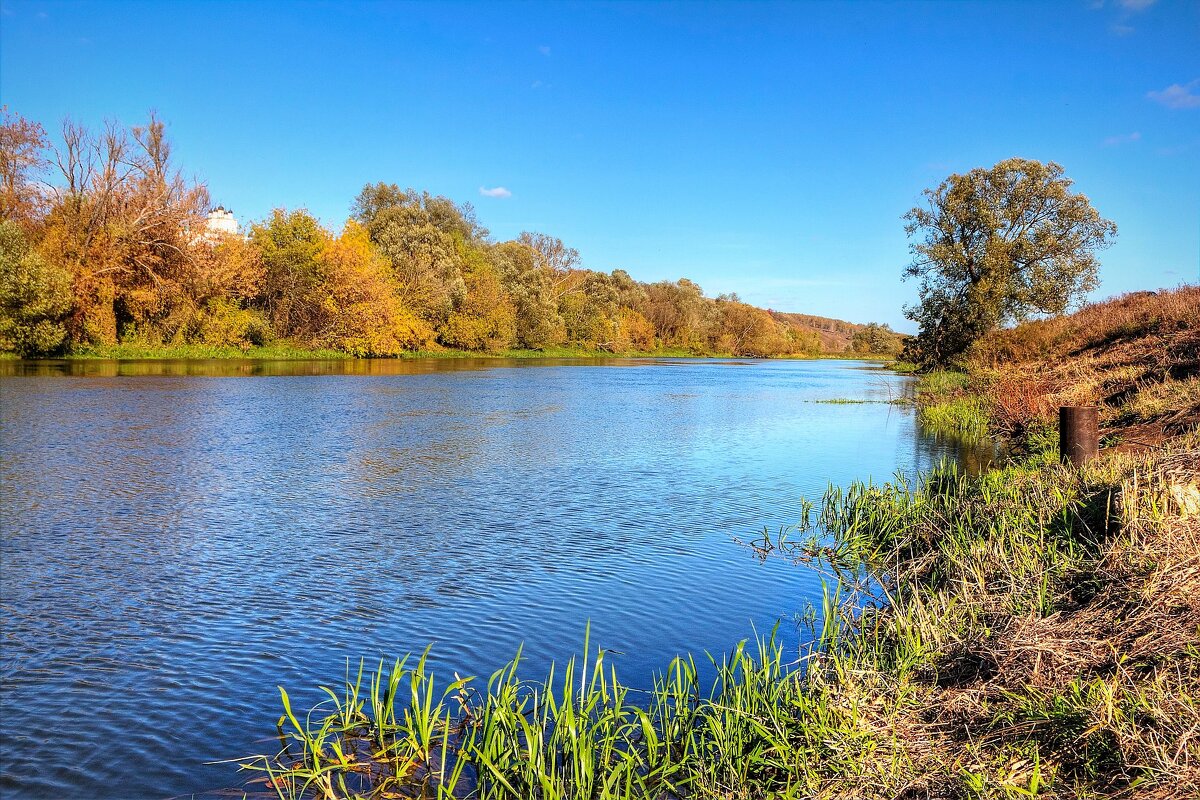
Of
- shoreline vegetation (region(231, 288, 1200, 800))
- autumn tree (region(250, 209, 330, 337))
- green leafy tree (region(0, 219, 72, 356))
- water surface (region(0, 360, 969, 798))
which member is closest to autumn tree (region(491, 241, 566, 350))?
autumn tree (region(250, 209, 330, 337))

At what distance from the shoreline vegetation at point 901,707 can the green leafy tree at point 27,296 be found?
1621 inches

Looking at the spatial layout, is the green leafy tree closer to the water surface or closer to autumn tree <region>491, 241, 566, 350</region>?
the water surface

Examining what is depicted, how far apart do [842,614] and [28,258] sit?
43.3 metres

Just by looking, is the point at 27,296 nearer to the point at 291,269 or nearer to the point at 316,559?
the point at 291,269

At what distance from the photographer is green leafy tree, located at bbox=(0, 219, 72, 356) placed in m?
37.4

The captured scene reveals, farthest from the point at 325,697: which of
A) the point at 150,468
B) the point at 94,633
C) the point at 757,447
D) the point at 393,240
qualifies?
the point at 393,240

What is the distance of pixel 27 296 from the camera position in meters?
38.1

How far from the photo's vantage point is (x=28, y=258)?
37969 millimetres

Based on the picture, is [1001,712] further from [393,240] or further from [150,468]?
[393,240]

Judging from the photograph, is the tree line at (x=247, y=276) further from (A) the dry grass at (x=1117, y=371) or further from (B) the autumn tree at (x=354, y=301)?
(A) the dry grass at (x=1117, y=371)

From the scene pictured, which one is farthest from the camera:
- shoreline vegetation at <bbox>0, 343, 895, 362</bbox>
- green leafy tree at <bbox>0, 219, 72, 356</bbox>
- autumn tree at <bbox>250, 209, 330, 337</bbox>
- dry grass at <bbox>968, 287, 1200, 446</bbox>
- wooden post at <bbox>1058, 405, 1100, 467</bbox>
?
autumn tree at <bbox>250, 209, 330, 337</bbox>

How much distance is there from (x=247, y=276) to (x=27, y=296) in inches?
634

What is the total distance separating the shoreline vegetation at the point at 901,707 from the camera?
3842 millimetres

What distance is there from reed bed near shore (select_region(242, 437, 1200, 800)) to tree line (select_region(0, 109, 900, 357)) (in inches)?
1647
